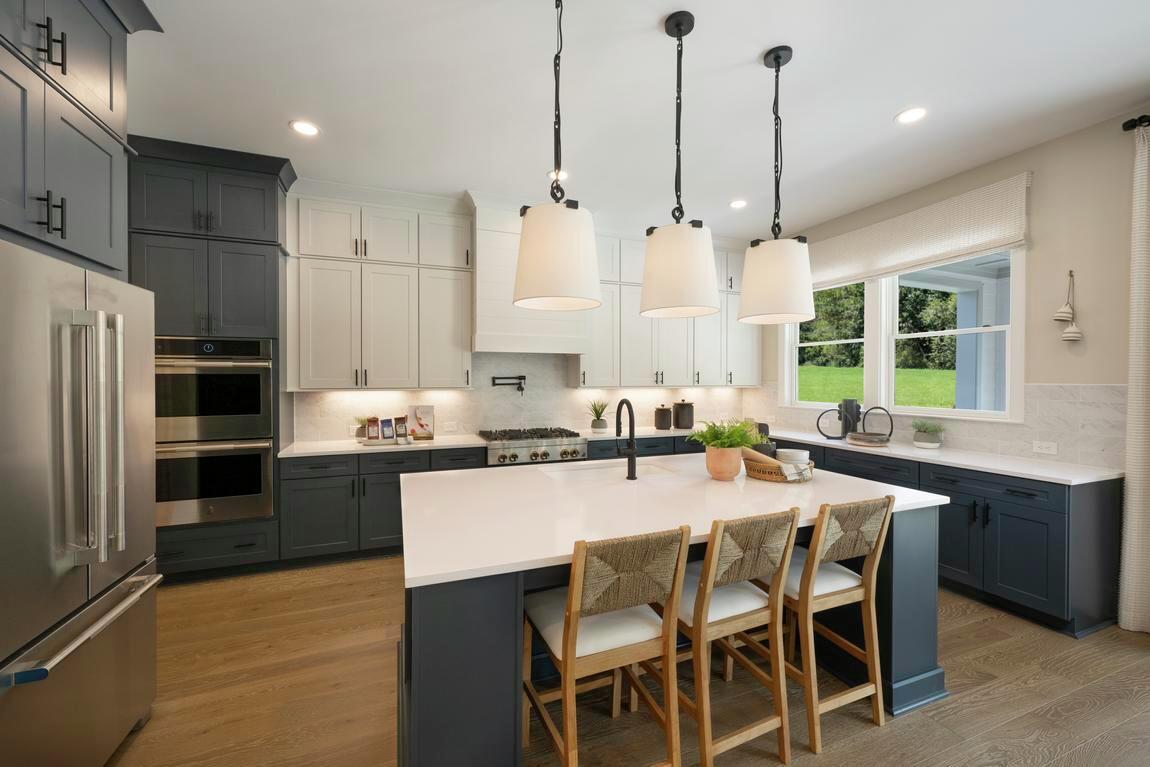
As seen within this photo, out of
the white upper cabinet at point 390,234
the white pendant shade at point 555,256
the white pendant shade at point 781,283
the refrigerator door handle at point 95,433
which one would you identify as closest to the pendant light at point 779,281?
the white pendant shade at point 781,283

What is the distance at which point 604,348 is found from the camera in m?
4.77

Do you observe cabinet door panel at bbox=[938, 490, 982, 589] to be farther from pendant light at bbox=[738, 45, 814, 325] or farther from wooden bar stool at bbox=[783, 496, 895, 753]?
pendant light at bbox=[738, 45, 814, 325]

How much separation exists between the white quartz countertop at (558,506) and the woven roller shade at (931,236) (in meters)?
2.27

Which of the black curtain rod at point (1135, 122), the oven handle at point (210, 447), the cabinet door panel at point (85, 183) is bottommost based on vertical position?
the oven handle at point (210, 447)

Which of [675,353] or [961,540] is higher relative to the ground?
[675,353]

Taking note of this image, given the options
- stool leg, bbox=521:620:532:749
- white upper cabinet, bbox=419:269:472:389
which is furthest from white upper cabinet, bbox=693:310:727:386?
stool leg, bbox=521:620:532:749

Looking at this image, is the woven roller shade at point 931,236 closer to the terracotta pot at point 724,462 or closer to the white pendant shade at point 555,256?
the terracotta pot at point 724,462

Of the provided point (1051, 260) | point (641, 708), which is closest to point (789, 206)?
point (1051, 260)

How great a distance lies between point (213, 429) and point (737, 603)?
3.33 metres

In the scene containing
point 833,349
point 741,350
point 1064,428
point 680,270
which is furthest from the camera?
point 741,350

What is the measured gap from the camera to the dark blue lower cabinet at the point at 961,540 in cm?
299

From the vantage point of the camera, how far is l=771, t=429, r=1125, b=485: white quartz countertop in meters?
2.67

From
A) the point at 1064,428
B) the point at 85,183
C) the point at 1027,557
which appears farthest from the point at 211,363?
the point at 1064,428

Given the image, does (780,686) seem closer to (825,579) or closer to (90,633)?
(825,579)
